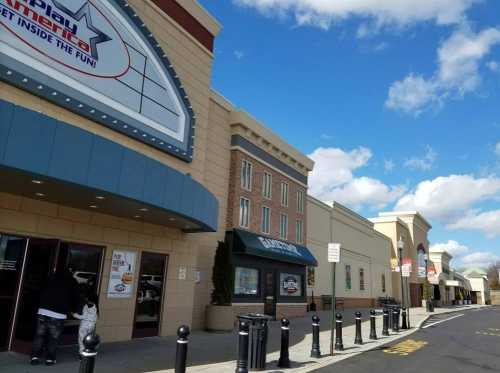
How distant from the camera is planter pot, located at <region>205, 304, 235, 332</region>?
17.0 meters

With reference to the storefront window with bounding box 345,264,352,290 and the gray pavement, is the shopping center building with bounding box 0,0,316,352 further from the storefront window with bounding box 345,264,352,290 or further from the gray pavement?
the storefront window with bounding box 345,264,352,290

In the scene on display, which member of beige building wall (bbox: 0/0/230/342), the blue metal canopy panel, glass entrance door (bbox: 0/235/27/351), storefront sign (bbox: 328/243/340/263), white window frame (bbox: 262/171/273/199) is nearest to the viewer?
the blue metal canopy panel

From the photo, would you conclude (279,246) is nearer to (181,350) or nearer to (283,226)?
(283,226)

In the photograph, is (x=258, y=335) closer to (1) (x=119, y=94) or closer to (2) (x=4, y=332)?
(2) (x=4, y=332)

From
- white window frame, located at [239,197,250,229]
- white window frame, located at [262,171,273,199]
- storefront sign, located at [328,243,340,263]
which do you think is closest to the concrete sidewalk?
storefront sign, located at [328,243,340,263]

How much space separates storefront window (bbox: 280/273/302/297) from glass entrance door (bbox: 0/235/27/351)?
15164 millimetres

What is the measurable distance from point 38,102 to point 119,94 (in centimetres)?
260

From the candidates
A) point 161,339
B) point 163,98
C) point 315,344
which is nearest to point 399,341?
point 315,344

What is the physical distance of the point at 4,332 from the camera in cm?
992

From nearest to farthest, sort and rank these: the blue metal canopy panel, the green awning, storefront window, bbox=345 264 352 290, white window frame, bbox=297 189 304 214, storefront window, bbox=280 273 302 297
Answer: the blue metal canopy panel, the green awning, storefront window, bbox=280 273 302 297, white window frame, bbox=297 189 304 214, storefront window, bbox=345 264 352 290

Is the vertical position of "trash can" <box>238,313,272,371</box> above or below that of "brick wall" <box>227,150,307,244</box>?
below

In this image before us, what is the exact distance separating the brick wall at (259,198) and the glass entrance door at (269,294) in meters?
2.28

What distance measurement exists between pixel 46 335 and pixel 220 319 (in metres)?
8.64

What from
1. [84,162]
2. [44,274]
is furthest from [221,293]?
[84,162]
